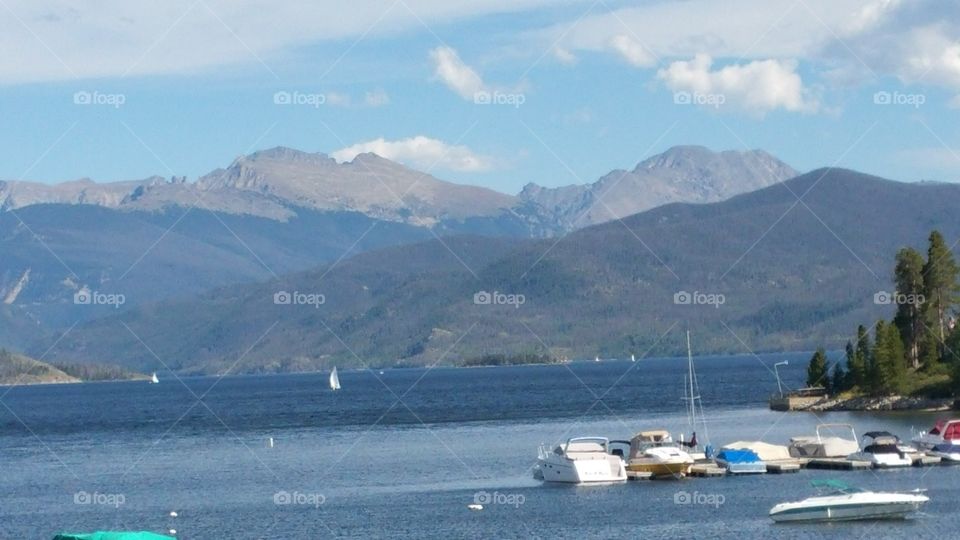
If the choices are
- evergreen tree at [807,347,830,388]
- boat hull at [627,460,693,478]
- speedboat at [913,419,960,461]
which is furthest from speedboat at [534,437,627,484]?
evergreen tree at [807,347,830,388]

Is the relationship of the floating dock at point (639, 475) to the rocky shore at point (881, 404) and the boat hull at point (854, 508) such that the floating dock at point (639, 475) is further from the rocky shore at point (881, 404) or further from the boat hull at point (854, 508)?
the rocky shore at point (881, 404)

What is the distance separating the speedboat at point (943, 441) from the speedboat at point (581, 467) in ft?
61.0

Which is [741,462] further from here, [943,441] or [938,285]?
[938,285]

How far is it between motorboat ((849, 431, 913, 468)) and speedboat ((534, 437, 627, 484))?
13.6 metres

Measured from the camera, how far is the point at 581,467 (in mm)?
85062

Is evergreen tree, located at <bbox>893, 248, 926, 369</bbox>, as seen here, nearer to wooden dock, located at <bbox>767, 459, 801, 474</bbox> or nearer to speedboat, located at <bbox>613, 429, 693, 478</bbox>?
wooden dock, located at <bbox>767, 459, 801, 474</bbox>

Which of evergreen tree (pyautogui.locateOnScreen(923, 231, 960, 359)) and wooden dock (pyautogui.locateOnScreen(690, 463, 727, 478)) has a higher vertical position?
evergreen tree (pyautogui.locateOnScreen(923, 231, 960, 359))

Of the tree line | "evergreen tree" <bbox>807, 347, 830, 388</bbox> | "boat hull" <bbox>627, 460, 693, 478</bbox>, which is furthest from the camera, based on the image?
"evergreen tree" <bbox>807, 347, 830, 388</bbox>

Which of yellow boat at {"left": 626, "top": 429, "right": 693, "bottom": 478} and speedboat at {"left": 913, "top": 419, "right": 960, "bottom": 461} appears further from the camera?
speedboat at {"left": 913, "top": 419, "right": 960, "bottom": 461}

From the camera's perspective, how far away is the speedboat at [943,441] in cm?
8888

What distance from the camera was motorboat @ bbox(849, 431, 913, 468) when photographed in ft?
282

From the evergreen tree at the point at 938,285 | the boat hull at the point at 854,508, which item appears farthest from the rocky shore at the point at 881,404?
the boat hull at the point at 854,508

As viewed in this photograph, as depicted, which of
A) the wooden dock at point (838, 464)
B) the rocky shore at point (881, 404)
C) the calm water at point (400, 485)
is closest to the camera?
the calm water at point (400, 485)

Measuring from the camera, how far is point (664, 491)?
3162 inches
